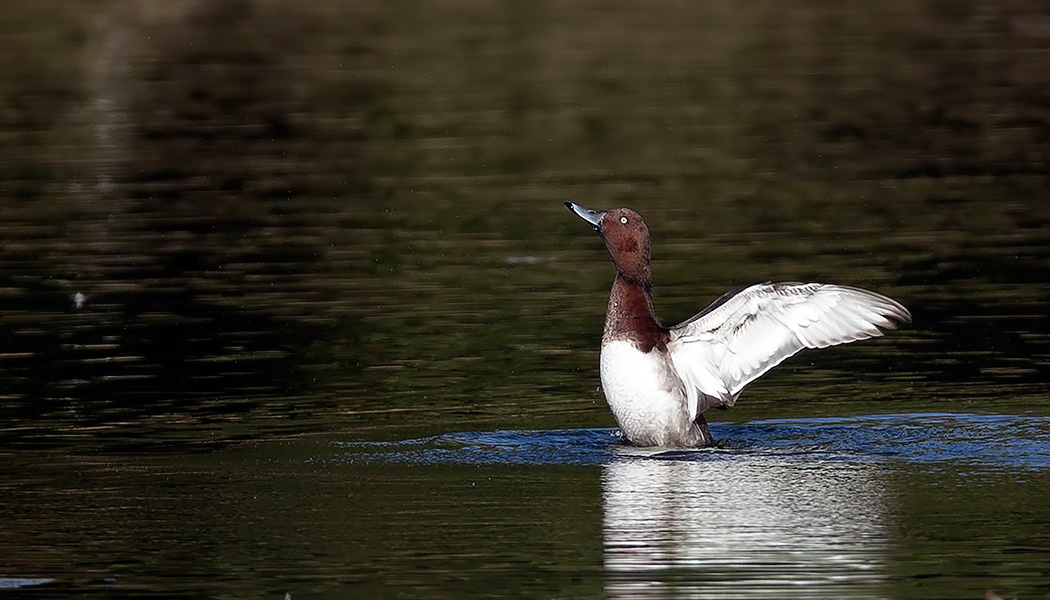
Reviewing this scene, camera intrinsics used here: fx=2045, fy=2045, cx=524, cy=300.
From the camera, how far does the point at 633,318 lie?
39.3 feet

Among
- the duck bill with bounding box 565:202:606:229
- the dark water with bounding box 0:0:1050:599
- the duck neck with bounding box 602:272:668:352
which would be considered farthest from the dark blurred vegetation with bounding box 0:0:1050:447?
the duck bill with bounding box 565:202:606:229

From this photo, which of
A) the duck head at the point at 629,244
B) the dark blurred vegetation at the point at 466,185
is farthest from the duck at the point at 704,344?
the dark blurred vegetation at the point at 466,185

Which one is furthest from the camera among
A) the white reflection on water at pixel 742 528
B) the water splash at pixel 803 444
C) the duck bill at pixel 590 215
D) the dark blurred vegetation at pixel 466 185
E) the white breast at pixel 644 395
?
the dark blurred vegetation at pixel 466 185

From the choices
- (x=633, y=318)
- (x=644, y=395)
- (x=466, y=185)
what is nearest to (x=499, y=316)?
(x=633, y=318)

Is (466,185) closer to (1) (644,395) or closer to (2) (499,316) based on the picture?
(2) (499,316)

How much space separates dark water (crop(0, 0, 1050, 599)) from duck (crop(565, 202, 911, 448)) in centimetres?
30

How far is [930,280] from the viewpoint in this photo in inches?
655

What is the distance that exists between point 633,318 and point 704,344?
44cm

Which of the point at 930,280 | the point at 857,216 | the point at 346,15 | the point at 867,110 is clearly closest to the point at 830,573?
the point at 930,280

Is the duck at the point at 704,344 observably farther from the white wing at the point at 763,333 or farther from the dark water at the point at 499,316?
the dark water at the point at 499,316

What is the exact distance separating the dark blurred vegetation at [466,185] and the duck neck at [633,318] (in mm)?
1203

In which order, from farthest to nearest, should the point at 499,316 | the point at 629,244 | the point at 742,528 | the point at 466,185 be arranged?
1. the point at 466,185
2. the point at 499,316
3. the point at 629,244
4. the point at 742,528

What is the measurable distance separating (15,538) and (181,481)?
4.67 ft

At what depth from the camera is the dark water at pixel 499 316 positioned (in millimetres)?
9430
